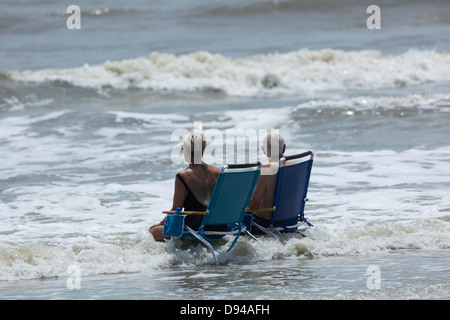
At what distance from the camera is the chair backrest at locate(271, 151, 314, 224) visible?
639cm

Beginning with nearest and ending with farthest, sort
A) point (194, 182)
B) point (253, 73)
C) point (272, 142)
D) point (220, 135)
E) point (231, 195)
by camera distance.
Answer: point (231, 195), point (194, 182), point (272, 142), point (220, 135), point (253, 73)

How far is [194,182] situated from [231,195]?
1.14ft

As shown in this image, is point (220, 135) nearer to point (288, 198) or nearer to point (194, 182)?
point (288, 198)

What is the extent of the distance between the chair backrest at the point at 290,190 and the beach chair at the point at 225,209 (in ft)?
1.36

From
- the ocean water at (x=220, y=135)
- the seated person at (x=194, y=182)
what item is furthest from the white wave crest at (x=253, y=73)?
the seated person at (x=194, y=182)

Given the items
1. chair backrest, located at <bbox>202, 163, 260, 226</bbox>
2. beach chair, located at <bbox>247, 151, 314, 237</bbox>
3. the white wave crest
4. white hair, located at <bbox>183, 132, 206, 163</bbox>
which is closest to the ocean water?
the white wave crest

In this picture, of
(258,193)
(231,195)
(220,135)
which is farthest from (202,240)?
(220,135)

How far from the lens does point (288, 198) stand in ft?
21.5

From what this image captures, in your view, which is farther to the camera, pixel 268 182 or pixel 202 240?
pixel 268 182

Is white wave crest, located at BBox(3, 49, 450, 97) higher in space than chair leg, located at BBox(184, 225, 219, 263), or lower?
higher

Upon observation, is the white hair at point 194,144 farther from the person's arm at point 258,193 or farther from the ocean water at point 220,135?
the ocean water at point 220,135

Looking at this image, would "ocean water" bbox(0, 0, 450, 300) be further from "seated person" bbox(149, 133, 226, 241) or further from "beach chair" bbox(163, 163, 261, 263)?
"seated person" bbox(149, 133, 226, 241)

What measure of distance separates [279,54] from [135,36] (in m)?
7.07
